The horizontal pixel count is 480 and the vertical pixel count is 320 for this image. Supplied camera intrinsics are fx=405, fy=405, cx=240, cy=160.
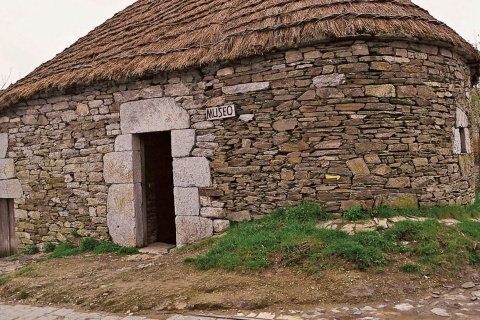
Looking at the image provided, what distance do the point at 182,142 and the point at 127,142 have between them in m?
1.03

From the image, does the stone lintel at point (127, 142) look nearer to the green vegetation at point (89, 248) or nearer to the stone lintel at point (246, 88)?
the green vegetation at point (89, 248)

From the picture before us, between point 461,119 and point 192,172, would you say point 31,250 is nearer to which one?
point 192,172

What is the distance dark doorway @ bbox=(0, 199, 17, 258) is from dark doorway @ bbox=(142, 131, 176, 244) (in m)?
3.12

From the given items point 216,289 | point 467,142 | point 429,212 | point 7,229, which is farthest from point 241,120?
point 7,229

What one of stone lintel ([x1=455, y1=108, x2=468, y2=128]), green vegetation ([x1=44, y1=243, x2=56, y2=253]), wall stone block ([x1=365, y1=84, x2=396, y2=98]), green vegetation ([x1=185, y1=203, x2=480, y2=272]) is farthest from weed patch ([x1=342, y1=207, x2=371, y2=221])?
green vegetation ([x1=44, y1=243, x2=56, y2=253])

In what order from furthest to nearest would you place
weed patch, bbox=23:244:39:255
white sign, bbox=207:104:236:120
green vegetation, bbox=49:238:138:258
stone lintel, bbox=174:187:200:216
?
weed patch, bbox=23:244:39:255
green vegetation, bbox=49:238:138:258
stone lintel, bbox=174:187:200:216
white sign, bbox=207:104:236:120

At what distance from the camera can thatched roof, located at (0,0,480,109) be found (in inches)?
204

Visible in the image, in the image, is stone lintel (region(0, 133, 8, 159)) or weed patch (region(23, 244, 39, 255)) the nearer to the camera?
weed patch (region(23, 244, 39, 255))

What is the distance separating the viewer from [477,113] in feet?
40.5

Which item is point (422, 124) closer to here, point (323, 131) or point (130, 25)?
point (323, 131)

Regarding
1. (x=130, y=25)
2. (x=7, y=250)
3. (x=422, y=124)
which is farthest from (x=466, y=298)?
(x=7, y=250)

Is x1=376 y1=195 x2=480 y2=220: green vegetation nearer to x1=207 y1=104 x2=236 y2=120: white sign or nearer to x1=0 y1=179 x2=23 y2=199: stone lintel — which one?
x1=207 y1=104 x2=236 y2=120: white sign

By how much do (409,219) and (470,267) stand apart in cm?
82

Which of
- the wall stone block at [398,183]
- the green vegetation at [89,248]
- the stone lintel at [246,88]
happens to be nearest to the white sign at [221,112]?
the stone lintel at [246,88]
